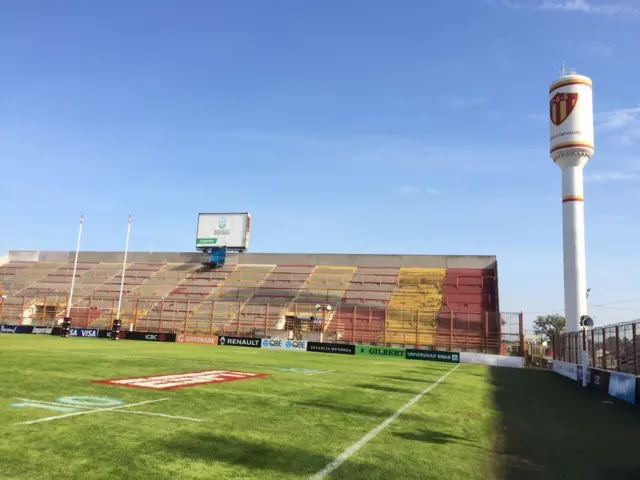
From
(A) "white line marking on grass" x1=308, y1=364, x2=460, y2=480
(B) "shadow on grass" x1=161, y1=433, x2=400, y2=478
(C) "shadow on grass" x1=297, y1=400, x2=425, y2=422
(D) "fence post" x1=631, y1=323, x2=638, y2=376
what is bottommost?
(C) "shadow on grass" x1=297, y1=400, x2=425, y2=422

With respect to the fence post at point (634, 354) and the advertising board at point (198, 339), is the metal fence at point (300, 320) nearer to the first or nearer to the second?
the advertising board at point (198, 339)

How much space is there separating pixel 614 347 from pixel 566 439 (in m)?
11.7

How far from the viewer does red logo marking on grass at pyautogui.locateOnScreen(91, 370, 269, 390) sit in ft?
38.5

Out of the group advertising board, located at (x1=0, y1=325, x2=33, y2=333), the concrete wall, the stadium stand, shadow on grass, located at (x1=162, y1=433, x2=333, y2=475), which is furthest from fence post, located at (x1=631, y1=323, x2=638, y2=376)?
advertising board, located at (x1=0, y1=325, x2=33, y2=333)

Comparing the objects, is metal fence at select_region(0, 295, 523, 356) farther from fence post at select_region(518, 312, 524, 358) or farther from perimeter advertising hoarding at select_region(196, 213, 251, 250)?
perimeter advertising hoarding at select_region(196, 213, 251, 250)

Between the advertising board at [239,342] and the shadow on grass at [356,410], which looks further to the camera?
the advertising board at [239,342]

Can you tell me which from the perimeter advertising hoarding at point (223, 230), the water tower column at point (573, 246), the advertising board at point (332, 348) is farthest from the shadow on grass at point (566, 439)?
the perimeter advertising hoarding at point (223, 230)

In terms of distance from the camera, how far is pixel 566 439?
8.80 meters

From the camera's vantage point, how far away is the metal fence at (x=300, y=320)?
4341 cm

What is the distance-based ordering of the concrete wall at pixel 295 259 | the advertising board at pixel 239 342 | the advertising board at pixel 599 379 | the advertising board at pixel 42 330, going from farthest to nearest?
the concrete wall at pixel 295 259 → the advertising board at pixel 42 330 → the advertising board at pixel 239 342 → the advertising board at pixel 599 379

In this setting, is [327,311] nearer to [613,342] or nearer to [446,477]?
[613,342]

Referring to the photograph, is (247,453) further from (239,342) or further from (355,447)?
(239,342)

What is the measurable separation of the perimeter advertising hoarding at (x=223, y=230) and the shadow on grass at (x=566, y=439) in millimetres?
50811

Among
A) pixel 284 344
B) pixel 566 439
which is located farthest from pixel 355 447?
pixel 284 344
